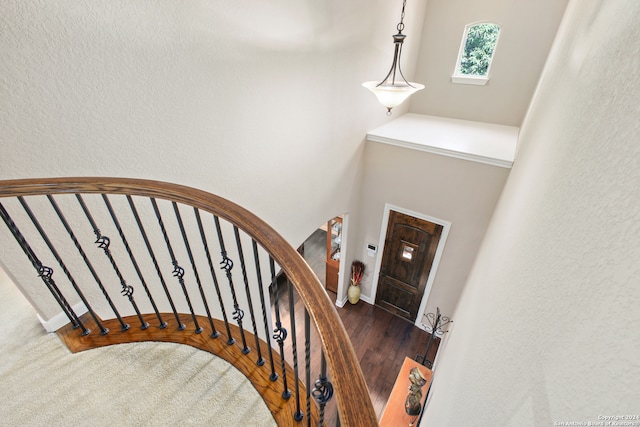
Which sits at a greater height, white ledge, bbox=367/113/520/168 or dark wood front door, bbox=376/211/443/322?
white ledge, bbox=367/113/520/168

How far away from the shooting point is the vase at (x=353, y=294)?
5617 mm

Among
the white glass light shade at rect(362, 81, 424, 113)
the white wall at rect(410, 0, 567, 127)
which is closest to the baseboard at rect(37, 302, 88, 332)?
the white glass light shade at rect(362, 81, 424, 113)

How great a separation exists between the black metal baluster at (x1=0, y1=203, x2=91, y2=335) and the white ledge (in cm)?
391

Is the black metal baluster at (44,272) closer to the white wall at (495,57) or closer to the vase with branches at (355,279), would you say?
the vase with branches at (355,279)

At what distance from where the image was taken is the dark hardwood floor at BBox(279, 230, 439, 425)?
4391mm

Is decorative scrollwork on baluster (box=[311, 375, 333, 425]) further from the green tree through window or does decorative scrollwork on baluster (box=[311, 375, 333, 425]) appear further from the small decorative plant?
the green tree through window

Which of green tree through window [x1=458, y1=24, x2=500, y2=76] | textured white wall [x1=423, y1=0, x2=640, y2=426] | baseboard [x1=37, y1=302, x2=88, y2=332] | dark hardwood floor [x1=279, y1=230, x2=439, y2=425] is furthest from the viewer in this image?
green tree through window [x1=458, y1=24, x2=500, y2=76]

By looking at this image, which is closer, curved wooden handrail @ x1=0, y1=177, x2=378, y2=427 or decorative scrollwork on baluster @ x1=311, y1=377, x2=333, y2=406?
curved wooden handrail @ x1=0, y1=177, x2=378, y2=427

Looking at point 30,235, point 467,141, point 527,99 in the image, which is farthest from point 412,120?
point 30,235

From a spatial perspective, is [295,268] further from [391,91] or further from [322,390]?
[391,91]

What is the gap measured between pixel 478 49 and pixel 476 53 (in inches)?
→ 2.4

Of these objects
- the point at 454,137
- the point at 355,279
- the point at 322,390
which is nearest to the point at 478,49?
the point at 454,137

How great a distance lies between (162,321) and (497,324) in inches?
66.2

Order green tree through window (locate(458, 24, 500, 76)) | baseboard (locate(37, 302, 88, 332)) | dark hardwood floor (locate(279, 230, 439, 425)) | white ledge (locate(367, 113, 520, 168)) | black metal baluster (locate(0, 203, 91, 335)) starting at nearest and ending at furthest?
black metal baluster (locate(0, 203, 91, 335)) → baseboard (locate(37, 302, 88, 332)) → white ledge (locate(367, 113, 520, 168)) → dark hardwood floor (locate(279, 230, 439, 425)) → green tree through window (locate(458, 24, 500, 76))
